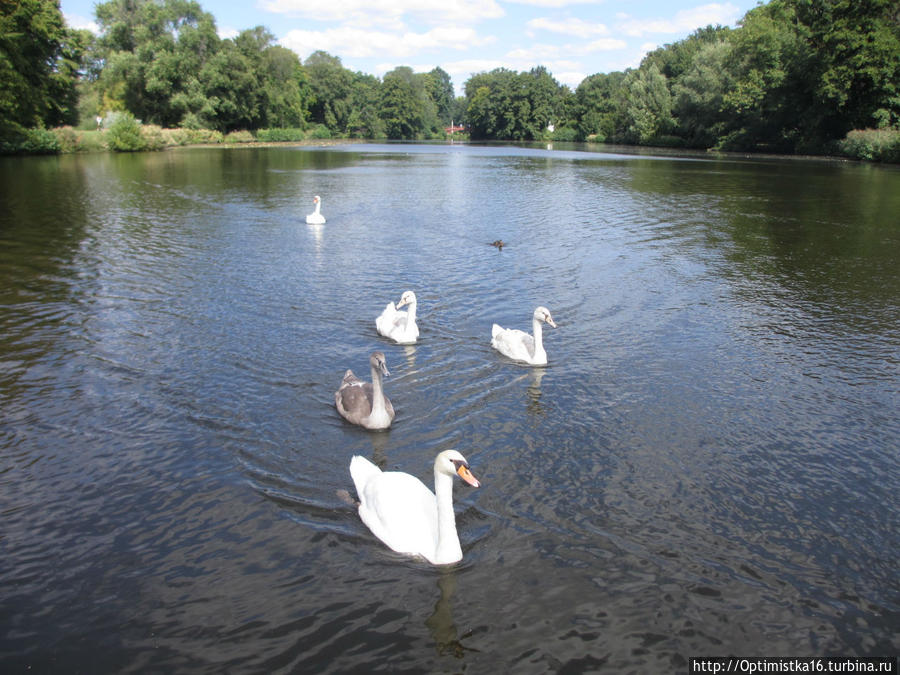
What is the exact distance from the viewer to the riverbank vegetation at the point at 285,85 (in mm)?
55562

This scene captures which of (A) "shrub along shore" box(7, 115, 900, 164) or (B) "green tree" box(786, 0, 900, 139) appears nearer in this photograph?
(A) "shrub along shore" box(7, 115, 900, 164)

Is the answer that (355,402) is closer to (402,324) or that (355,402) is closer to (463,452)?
(463,452)

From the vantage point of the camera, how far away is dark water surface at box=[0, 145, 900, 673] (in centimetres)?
529

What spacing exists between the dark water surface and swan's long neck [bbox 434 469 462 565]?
0.20 m

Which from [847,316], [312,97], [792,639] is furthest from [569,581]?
→ [312,97]

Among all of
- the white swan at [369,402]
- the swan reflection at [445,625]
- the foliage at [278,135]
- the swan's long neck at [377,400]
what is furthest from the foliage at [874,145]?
the foliage at [278,135]

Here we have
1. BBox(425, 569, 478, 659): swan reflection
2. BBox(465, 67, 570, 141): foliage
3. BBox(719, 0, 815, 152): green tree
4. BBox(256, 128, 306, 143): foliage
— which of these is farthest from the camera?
BBox(465, 67, 570, 141): foliage

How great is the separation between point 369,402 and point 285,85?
10437cm

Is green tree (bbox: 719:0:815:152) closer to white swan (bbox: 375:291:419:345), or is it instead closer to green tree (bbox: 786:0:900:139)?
green tree (bbox: 786:0:900:139)

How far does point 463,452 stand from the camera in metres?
8.04

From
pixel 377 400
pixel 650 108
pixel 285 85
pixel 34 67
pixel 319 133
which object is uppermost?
pixel 285 85

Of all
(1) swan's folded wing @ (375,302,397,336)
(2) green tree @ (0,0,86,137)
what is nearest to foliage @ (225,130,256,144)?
(2) green tree @ (0,0,86,137)

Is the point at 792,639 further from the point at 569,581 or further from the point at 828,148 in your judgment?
the point at 828,148

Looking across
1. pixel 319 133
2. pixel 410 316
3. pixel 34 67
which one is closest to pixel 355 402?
pixel 410 316
